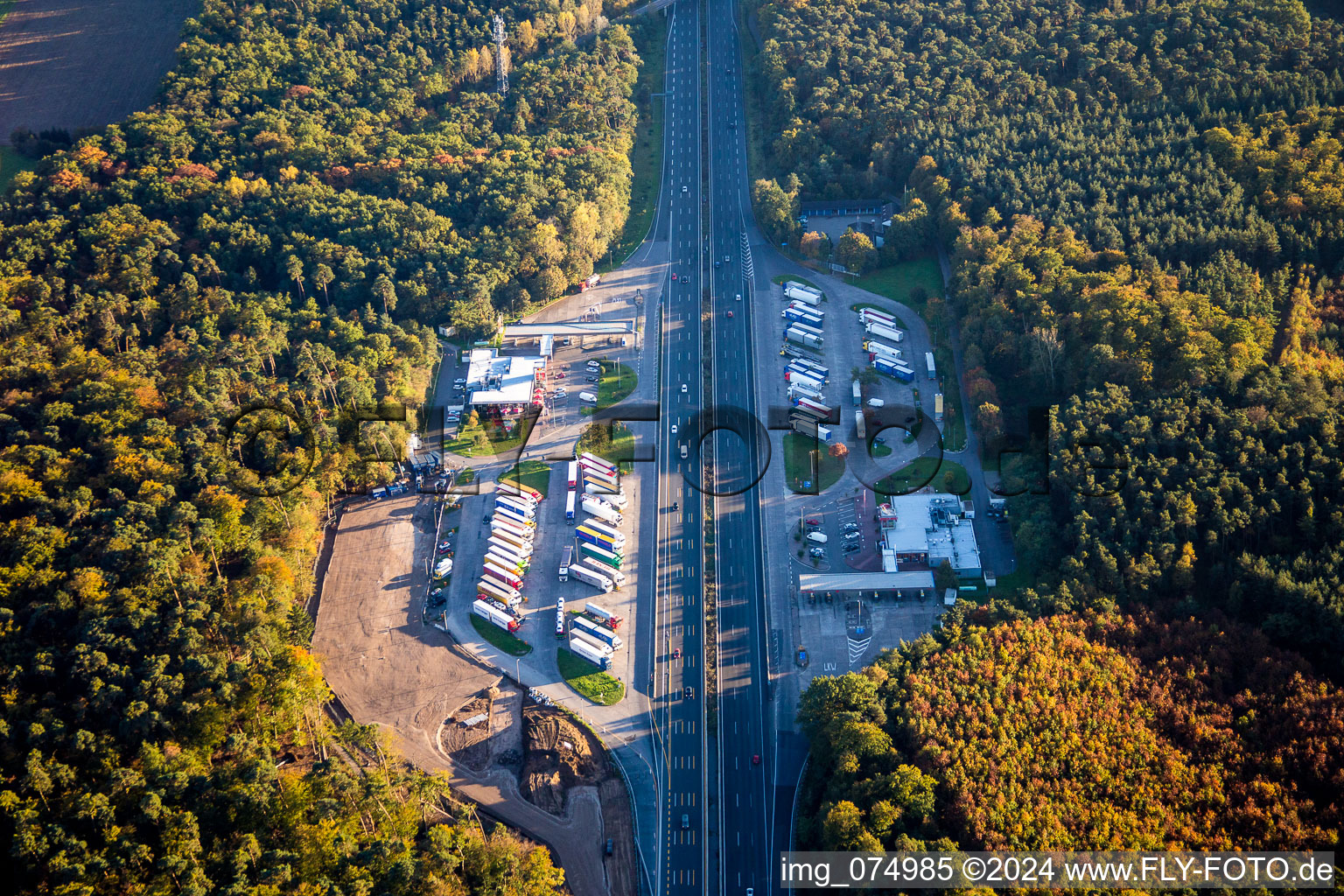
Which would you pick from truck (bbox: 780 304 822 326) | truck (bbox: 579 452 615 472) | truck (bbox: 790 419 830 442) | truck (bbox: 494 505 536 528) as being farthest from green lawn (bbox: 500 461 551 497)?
truck (bbox: 780 304 822 326)

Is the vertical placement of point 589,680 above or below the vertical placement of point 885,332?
below

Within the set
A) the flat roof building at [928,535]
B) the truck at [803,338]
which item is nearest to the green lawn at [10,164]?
the truck at [803,338]

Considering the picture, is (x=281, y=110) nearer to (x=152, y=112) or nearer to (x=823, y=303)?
(x=152, y=112)

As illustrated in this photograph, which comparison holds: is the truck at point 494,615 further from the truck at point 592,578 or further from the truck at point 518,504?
the truck at point 518,504

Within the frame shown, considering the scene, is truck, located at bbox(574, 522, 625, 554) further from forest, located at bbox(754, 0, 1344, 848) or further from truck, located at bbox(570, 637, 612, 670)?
forest, located at bbox(754, 0, 1344, 848)

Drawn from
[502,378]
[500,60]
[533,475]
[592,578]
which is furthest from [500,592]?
[500,60]

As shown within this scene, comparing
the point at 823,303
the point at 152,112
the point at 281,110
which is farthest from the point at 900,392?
the point at 152,112

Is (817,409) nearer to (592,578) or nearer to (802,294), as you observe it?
(802,294)
